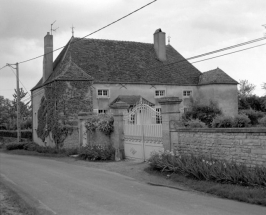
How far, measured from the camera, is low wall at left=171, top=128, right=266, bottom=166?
10031 millimetres

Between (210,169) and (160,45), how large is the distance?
23445 millimetres

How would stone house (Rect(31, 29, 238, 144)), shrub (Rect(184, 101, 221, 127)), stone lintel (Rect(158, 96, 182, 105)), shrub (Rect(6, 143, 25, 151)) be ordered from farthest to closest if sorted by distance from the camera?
shrub (Rect(6, 143, 25, 151)), stone house (Rect(31, 29, 238, 144)), shrub (Rect(184, 101, 221, 127)), stone lintel (Rect(158, 96, 182, 105))

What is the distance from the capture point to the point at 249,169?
33.0 ft

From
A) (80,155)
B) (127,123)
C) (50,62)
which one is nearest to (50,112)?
(50,62)

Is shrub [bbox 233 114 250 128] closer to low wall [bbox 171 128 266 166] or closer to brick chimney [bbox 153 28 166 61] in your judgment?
low wall [bbox 171 128 266 166]

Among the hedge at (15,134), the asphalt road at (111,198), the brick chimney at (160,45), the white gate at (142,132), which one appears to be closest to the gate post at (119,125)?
the white gate at (142,132)

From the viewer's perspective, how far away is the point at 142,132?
623 inches

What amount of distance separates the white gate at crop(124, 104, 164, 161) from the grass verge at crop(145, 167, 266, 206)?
12.4 feet

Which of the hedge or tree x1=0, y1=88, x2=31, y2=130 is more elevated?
tree x1=0, y1=88, x2=31, y2=130

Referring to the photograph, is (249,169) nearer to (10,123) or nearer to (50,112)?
(50,112)

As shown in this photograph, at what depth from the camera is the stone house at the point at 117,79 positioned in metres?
26.4

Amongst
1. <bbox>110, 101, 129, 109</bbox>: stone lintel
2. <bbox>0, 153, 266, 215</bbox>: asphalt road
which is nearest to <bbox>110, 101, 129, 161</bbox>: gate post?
<bbox>110, 101, 129, 109</bbox>: stone lintel

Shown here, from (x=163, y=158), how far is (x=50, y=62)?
19517mm

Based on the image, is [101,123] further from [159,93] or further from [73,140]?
[159,93]
